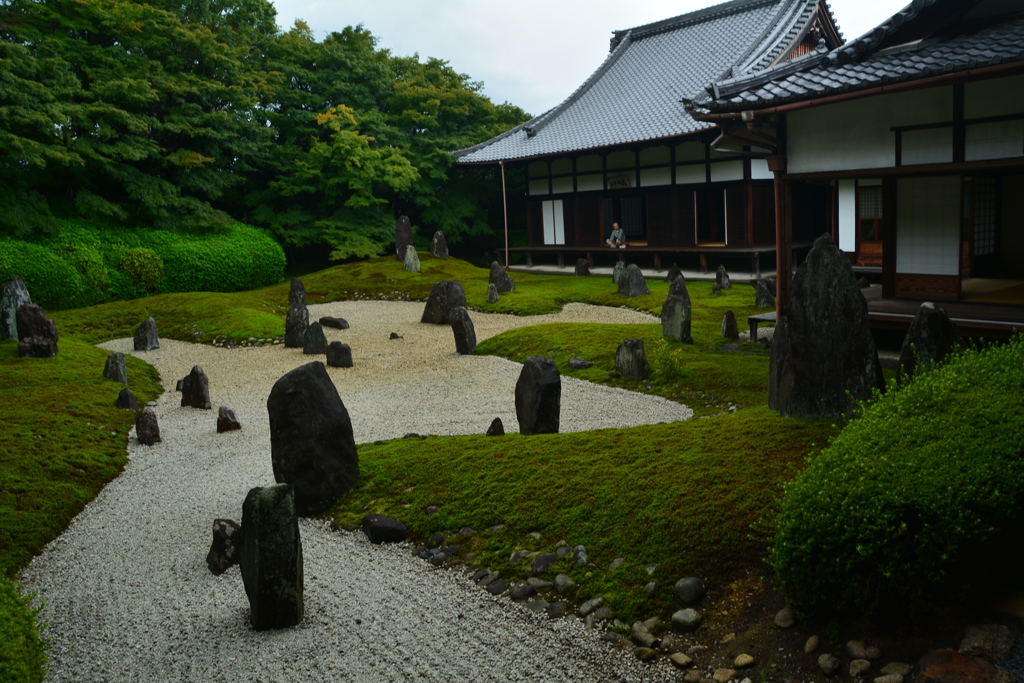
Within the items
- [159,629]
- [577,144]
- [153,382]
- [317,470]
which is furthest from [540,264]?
[159,629]

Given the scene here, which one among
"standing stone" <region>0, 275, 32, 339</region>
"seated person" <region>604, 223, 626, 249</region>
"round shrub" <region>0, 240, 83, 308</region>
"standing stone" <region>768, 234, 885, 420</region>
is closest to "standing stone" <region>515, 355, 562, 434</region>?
"standing stone" <region>768, 234, 885, 420</region>

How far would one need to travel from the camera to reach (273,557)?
4965 mm

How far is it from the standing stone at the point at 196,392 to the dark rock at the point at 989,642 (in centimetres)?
1089

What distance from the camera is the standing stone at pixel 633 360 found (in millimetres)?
12281

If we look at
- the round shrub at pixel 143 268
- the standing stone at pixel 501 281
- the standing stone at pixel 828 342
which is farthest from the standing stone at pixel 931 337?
the round shrub at pixel 143 268

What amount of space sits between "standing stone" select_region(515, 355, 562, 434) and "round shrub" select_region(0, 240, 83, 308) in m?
17.6

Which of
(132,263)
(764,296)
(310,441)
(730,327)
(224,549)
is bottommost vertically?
(224,549)

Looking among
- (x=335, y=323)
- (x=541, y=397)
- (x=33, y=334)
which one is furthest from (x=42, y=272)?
(x=541, y=397)

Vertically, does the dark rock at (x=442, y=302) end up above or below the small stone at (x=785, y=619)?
above

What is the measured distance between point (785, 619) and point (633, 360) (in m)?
8.17

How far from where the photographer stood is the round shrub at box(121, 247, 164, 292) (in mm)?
23250

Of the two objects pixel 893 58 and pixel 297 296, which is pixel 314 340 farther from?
pixel 893 58

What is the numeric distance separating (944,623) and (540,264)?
27374 millimetres

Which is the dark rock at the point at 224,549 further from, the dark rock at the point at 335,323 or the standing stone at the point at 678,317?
the dark rock at the point at 335,323
